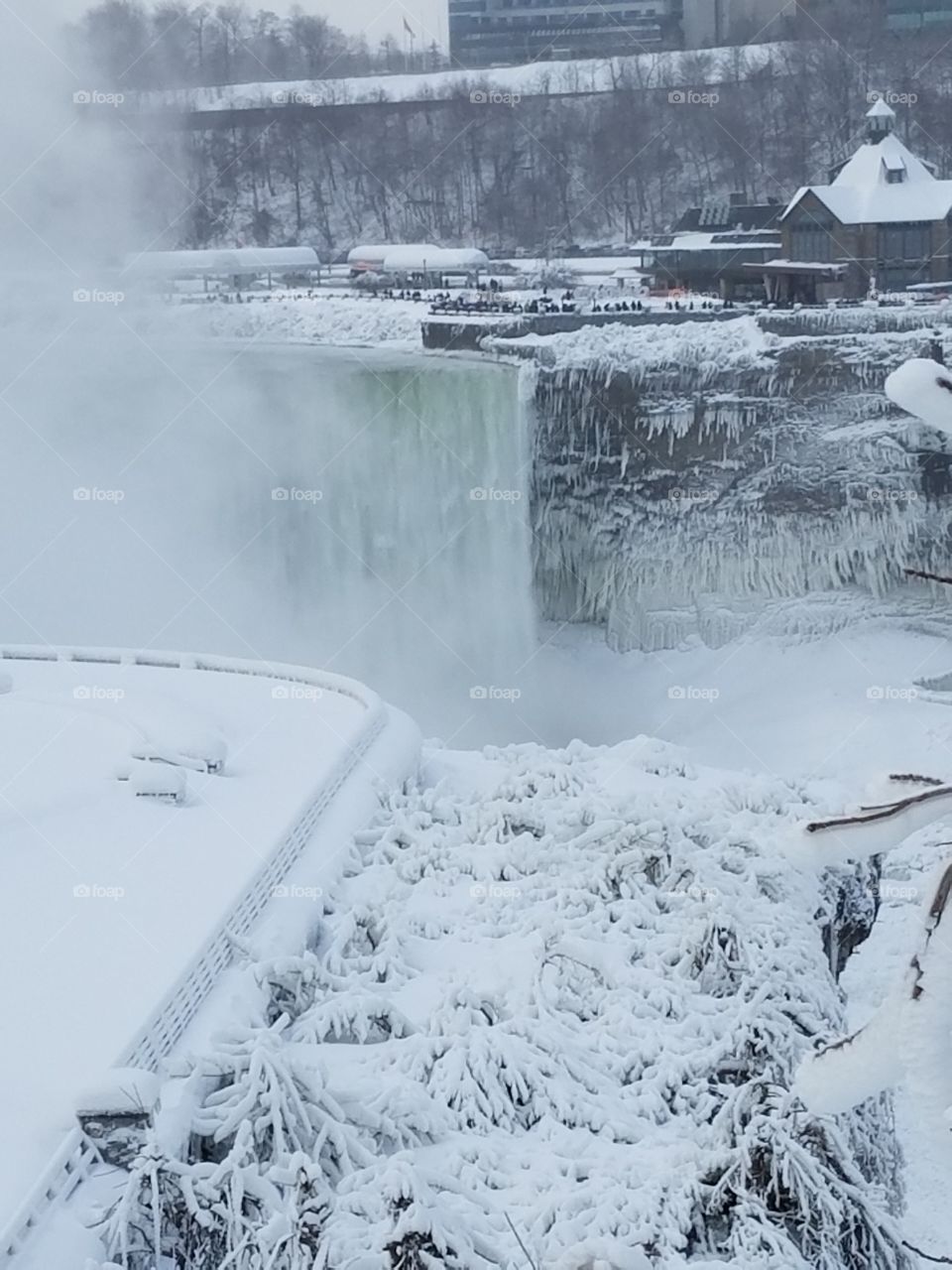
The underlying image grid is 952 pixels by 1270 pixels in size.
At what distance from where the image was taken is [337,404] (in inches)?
1071

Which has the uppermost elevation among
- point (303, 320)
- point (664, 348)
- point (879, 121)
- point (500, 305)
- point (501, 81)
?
point (501, 81)

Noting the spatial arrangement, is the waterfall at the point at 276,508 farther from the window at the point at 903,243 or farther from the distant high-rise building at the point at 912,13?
the distant high-rise building at the point at 912,13

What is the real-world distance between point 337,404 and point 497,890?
769 inches

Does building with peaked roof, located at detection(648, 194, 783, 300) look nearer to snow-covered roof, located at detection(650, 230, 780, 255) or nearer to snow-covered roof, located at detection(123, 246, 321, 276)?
snow-covered roof, located at detection(650, 230, 780, 255)

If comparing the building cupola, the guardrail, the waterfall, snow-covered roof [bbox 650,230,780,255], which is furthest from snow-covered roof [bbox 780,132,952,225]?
the guardrail

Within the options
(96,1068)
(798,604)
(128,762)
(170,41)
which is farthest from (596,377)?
(170,41)

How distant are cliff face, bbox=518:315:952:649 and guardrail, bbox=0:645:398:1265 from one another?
423 inches

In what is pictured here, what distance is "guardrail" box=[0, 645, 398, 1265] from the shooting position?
5.45 metres

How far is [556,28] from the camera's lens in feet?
139

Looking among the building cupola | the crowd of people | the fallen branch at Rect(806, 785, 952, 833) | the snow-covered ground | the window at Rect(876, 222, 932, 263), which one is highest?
the snow-covered ground

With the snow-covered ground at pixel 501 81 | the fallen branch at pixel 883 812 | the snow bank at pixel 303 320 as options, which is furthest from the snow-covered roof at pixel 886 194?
the fallen branch at pixel 883 812

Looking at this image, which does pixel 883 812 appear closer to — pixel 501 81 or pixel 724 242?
pixel 724 242

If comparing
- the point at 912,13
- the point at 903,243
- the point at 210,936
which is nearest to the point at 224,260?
the point at 903,243

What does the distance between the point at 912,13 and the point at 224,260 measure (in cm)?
1837
